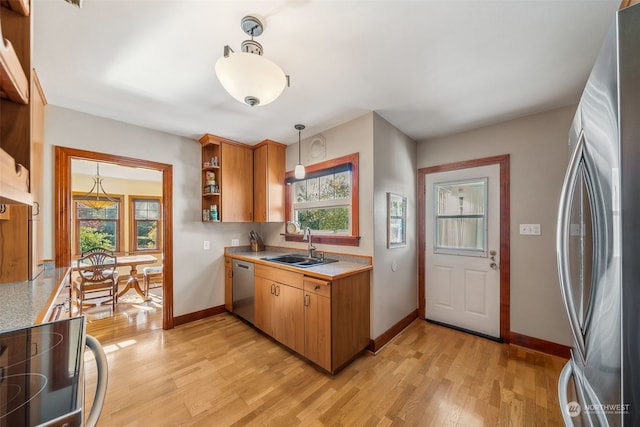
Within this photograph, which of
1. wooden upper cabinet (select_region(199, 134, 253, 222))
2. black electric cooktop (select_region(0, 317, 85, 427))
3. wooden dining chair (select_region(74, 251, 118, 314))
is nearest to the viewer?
black electric cooktop (select_region(0, 317, 85, 427))

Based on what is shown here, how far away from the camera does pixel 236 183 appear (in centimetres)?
331

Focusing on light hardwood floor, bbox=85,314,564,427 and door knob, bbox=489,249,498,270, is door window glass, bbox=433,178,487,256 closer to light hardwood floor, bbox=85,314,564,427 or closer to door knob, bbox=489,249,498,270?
door knob, bbox=489,249,498,270

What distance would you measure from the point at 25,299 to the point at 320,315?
185 centimetres

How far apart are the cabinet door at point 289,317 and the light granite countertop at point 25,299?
5.29 feet

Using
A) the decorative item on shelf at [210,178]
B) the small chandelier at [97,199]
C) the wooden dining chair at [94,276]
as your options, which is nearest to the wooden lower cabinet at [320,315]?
the decorative item on shelf at [210,178]

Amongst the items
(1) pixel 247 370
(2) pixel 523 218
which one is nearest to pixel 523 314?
(2) pixel 523 218

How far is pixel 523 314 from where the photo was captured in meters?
2.48

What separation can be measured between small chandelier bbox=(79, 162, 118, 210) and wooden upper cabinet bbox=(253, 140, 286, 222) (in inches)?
147

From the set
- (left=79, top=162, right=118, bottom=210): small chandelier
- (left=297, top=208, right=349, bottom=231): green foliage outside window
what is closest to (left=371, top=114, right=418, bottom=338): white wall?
(left=297, top=208, right=349, bottom=231): green foliage outside window

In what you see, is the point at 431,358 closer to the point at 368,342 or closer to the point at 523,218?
the point at 368,342

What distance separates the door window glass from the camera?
2.80 m

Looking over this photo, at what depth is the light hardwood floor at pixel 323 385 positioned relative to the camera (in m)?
1.62

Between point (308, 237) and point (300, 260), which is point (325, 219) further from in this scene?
point (300, 260)

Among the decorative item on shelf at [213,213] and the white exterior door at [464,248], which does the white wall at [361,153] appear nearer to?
the white exterior door at [464,248]
